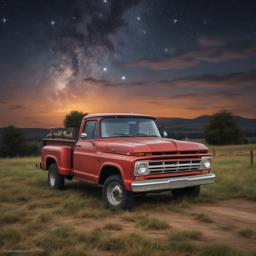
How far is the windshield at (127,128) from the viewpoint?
681 centimetres

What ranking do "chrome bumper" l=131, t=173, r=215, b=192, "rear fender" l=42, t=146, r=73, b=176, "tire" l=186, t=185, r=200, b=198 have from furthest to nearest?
1. "rear fender" l=42, t=146, r=73, b=176
2. "tire" l=186, t=185, r=200, b=198
3. "chrome bumper" l=131, t=173, r=215, b=192

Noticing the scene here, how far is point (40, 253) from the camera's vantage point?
3670mm

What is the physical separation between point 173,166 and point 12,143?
62524mm

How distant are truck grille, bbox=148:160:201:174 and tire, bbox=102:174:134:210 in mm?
717

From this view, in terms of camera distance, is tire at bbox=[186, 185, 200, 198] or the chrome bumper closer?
the chrome bumper

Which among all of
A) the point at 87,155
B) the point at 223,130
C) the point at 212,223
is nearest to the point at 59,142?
the point at 87,155

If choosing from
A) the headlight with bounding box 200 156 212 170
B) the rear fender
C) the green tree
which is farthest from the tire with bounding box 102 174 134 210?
the green tree

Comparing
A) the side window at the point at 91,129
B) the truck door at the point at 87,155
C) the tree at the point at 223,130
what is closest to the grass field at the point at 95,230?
→ the truck door at the point at 87,155

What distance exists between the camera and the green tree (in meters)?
61.9

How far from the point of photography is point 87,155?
691 centimetres

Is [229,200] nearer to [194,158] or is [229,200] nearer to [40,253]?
[194,158]

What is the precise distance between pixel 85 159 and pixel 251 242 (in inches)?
167

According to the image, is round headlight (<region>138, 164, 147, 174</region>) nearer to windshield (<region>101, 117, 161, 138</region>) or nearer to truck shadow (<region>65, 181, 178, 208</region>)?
truck shadow (<region>65, 181, 178, 208</region>)

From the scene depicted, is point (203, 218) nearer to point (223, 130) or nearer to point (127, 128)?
point (127, 128)
